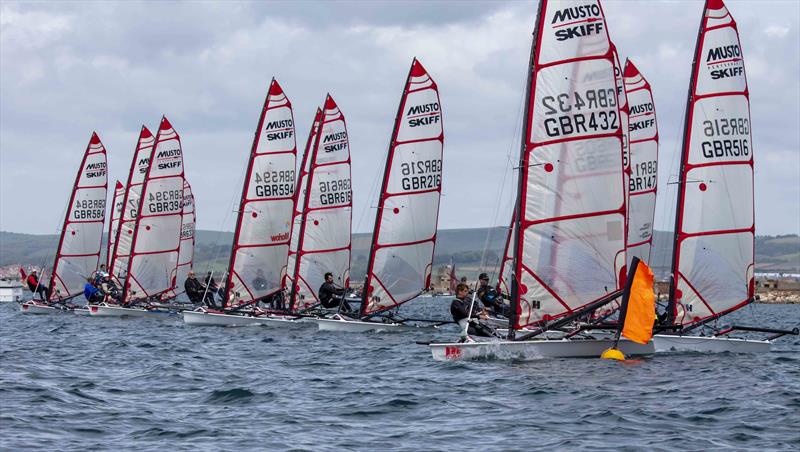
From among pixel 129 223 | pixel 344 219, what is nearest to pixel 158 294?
pixel 129 223

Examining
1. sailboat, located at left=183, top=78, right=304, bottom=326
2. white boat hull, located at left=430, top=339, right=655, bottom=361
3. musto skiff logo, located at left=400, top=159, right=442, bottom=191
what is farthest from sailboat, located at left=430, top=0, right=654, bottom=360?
sailboat, located at left=183, top=78, right=304, bottom=326

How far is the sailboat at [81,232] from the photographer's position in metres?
47.3

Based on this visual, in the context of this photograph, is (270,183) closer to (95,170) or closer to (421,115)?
(421,115)

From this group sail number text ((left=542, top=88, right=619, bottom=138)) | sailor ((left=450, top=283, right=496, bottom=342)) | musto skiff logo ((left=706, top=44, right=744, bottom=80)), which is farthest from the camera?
musto skiff logo ((left=706, top=44, right=744, bottom=80))

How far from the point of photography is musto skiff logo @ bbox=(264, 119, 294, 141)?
1553 inches

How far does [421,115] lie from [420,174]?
1.76 m

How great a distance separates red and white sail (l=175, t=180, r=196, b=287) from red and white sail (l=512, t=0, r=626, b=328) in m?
30.6

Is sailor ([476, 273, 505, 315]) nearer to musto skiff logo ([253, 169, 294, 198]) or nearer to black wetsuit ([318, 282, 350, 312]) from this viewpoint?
black wetsuit ([318, 282, 350, 312])

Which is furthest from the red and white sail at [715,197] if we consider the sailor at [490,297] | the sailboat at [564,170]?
the sailor at [490,297]

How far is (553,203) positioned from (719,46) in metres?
6.62

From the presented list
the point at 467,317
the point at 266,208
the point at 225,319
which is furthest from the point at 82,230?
the point at 467,317

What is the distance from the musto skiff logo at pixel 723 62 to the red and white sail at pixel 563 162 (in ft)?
14.4

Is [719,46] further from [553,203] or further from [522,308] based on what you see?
[522,308]

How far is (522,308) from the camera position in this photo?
23.5 m
